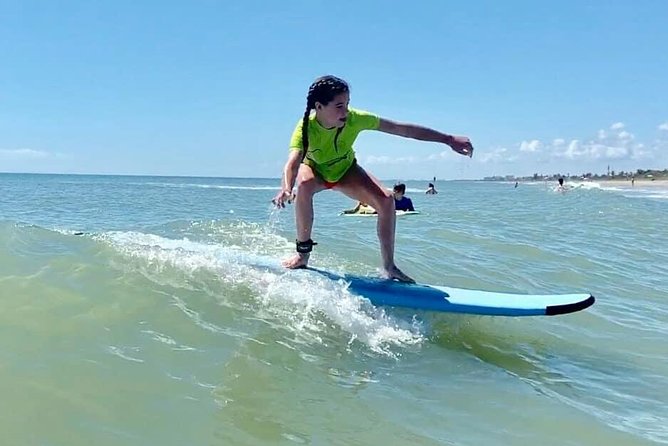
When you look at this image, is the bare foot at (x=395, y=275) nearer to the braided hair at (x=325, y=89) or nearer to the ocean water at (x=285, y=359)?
the ocean water at (x=285, y=359)

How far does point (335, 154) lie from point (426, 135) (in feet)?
2.71

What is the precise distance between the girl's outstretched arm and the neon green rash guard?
110 millimetres

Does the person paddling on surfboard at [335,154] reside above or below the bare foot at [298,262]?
above

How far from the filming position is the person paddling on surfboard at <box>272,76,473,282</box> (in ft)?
16.0

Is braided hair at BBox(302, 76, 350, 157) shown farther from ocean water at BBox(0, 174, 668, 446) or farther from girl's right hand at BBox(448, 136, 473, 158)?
ocean water at BBox(0, 174, 668, 446)

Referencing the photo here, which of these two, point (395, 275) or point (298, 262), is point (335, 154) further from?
point (395, 275)

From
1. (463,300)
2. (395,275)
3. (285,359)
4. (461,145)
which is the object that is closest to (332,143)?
(461,145)

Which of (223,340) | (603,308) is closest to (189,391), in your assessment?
(223,340)

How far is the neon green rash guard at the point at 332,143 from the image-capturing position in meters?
5.11

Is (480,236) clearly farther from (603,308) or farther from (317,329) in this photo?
(317,329)

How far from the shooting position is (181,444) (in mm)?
2396

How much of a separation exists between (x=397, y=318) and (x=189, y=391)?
6.74 ft

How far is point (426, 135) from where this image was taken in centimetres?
511

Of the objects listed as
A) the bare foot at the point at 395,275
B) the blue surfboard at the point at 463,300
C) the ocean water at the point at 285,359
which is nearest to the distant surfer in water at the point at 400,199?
the ocean water at the point at 285,359
